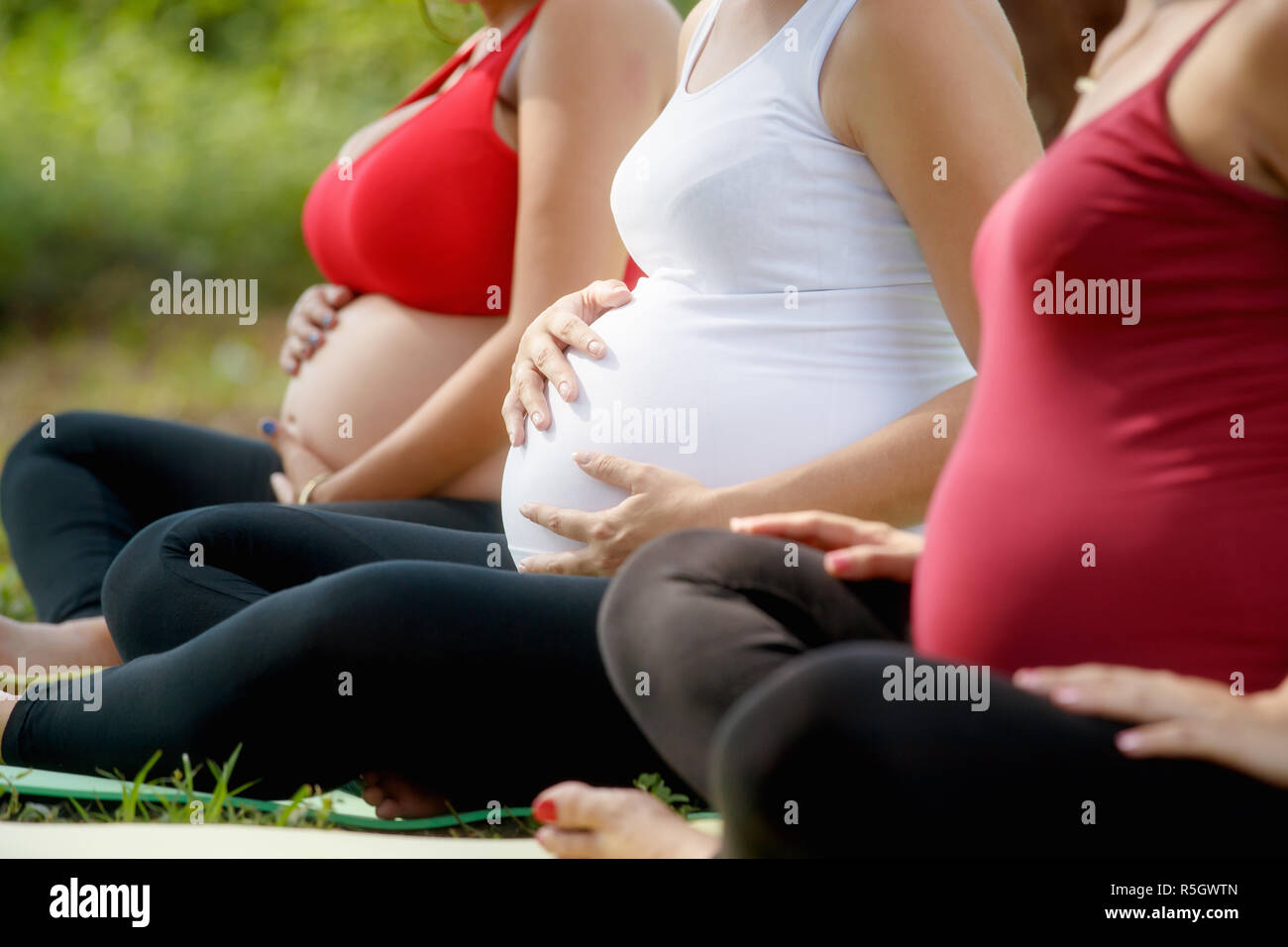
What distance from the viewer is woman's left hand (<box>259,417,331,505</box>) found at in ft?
8.46

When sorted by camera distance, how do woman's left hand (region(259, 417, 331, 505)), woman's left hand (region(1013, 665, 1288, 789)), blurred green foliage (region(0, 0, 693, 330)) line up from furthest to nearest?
blurred green foliage (region(0, 0, 693, 330)) → woman's left hand (region(259, 417, 331, 505)) → woman's left hand (region(1013, 665, 1288, 789))

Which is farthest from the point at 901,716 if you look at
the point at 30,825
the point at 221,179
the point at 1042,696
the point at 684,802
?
the point at 221,179

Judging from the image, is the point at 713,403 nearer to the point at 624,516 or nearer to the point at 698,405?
the point at 698,405

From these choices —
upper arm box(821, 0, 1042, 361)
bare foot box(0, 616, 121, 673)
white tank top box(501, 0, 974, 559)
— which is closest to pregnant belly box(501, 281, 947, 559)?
white tank top box(501, 0, 974, 559)

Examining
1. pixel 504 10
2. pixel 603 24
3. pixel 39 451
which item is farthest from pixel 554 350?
pixel 39 451

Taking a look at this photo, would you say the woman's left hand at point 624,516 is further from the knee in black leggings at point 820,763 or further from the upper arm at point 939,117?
the knee in black leggings at point 820,763

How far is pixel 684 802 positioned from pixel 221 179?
6.60 m

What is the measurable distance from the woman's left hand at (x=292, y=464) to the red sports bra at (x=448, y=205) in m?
0.35

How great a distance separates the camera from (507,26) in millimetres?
2467

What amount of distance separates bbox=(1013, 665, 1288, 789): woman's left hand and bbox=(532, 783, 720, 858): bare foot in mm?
387

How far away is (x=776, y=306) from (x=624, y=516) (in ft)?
1.05

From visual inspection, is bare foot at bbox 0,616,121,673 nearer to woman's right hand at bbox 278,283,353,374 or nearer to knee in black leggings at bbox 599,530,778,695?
woman's right hand at bbox 278,283,353,374

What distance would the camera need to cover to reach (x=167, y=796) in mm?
1708

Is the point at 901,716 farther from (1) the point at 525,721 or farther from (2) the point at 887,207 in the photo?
(2) the point at 887,207
